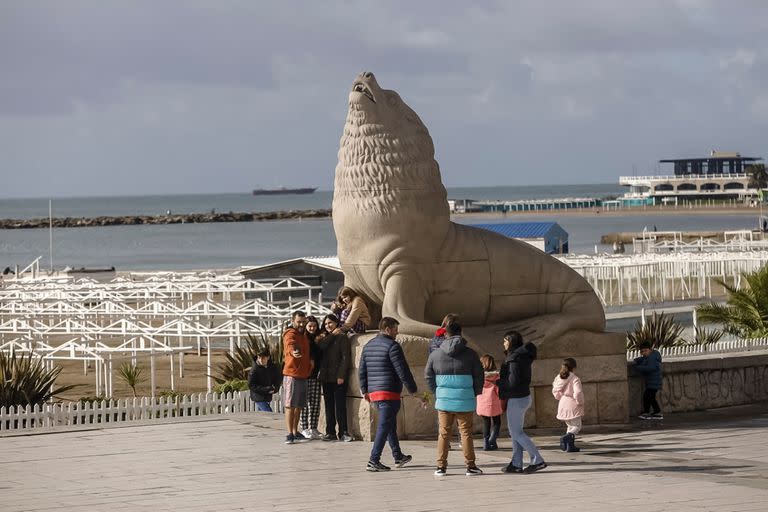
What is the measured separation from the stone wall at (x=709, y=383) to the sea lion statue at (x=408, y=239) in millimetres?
1673

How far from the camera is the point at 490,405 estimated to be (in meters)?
12.3

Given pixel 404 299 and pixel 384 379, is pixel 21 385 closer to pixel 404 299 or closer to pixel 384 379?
pixel 404 299

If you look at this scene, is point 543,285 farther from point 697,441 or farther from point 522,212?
point 522,212

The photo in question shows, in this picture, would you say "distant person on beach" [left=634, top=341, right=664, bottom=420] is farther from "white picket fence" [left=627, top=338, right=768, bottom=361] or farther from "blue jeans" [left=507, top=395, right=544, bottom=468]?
"white picket fence" [left=627, top=338, right=768, bottom=361]

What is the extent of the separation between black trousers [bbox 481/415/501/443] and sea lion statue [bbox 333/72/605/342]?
42.4 inches

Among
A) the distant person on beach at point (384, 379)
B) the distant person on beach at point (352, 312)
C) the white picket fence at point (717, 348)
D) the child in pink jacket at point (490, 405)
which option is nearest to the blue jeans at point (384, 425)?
the distant person on beach at point (384, 379)

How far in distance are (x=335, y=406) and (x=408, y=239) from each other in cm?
182

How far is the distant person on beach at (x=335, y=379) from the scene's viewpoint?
12.8m

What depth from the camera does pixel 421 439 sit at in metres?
12.9

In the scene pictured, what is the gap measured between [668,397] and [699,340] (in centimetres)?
749

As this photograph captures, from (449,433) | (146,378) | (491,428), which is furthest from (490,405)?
(146,378)

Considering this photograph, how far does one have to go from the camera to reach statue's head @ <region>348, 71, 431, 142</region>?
1327 cm

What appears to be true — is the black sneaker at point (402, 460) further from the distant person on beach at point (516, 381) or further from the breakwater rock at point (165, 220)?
the breakwater rock at point (165, 220)

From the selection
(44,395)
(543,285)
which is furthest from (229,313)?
(543,285)
